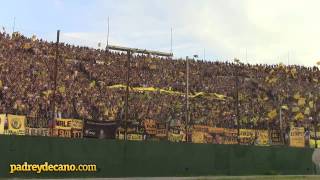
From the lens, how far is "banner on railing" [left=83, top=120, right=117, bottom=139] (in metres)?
25.3

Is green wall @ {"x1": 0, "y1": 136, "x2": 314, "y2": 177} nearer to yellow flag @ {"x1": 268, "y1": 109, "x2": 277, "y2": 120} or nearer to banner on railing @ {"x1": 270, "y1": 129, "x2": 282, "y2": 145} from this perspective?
banner on railing @ {"x1": 270, "y1": 129, "x2": 282, "y2": 145}

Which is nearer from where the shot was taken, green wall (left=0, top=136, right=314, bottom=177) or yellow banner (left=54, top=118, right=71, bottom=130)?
green wall (left=0, top=136, right=314, bottom=177)

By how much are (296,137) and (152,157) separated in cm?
916

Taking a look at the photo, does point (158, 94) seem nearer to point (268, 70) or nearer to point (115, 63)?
point (115, 63)

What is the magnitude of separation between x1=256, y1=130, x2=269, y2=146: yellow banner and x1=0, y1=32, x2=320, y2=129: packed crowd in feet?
2.00

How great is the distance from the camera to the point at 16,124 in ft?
79.2

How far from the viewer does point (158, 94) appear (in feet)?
121

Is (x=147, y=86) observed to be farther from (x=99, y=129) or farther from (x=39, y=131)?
(x=39, y=131)

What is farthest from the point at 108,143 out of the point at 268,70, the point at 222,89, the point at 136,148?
the point at 268,70

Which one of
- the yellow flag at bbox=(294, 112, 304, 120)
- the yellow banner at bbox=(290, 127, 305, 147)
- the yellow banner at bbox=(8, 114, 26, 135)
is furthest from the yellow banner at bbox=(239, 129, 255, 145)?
the yellow banner at bbox=(8, 114, 26, 135)

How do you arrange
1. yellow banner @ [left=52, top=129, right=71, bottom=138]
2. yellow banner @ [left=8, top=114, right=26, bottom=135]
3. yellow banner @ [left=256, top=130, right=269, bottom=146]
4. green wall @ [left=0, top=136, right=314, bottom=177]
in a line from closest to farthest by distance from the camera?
green wall @ [left=0, top=136, right=314, bottom=177], yellow banner @ [left=8, top=114, right=26, bottom=135], yellow banner @ [left=52, top=129, right=71, bottom=138], yellow banner @ [left=256, top=130, right=269, bottom=146]

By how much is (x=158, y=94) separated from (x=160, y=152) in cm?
1088

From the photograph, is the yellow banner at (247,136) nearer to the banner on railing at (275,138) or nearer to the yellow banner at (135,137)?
the banner on railing at (275,138)

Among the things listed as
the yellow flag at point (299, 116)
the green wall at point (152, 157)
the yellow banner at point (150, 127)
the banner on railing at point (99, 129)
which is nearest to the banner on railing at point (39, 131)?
the green wall at point (152, 157)
